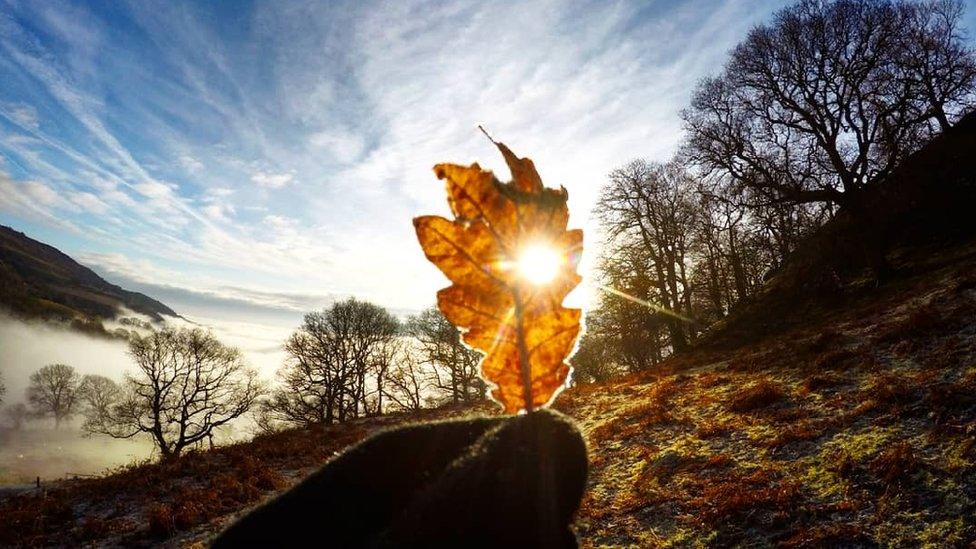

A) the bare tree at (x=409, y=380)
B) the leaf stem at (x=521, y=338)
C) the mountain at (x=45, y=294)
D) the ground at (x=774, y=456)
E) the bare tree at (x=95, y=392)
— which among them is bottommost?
the ground at (x=774, y=456)

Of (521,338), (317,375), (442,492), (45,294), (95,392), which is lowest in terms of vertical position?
(442,492)

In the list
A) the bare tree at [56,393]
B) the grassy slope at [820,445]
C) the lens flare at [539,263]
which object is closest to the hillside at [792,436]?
the grassy slope at [820,445]

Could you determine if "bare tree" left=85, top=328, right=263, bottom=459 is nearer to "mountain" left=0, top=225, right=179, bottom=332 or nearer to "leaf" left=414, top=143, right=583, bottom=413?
"leaf" left=414, top=143, right=583, bottom=413

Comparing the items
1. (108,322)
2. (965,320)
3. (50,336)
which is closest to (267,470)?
(965,320)

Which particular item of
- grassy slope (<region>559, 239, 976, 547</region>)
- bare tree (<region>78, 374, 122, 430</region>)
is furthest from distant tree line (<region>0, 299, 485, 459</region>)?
bare tree (<region>78, 374, 122, 430</region>)

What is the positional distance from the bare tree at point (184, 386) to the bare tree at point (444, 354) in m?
17.4

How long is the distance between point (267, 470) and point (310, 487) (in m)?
13.6

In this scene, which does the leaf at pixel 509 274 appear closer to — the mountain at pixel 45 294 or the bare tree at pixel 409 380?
the bare tree at pixel 409 380

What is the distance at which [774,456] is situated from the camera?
6.57m

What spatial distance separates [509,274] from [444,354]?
3468cm

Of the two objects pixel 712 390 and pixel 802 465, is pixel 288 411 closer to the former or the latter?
pixel 712 390

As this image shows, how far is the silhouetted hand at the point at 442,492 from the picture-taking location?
125 cm

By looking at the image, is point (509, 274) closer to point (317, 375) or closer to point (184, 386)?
point (317, 375)

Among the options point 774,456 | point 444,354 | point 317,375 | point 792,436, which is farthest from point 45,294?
point 792,436
